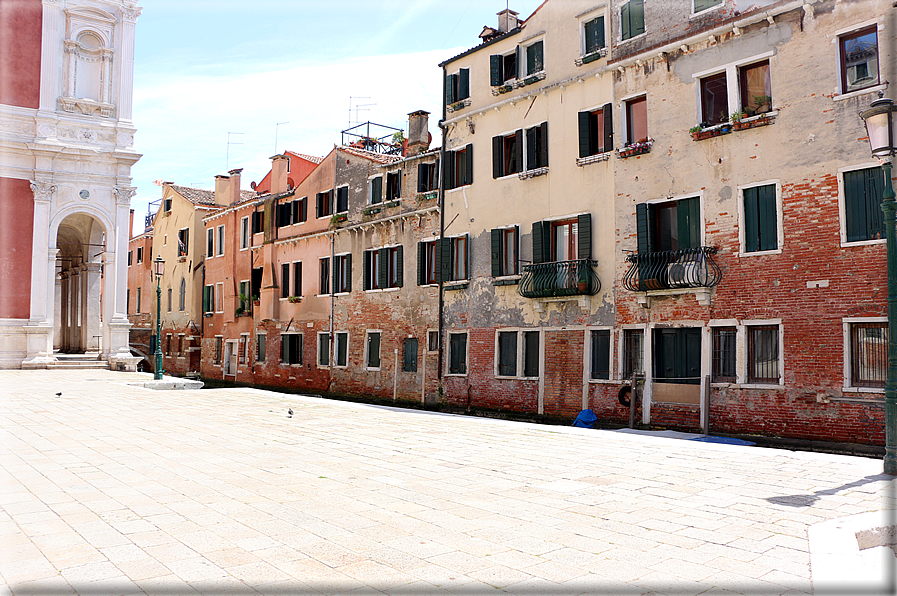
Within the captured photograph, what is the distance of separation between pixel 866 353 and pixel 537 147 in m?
10.3

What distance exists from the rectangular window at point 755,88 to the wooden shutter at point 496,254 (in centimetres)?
780

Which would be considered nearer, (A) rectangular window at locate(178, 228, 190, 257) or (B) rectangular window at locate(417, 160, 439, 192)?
(B) rectangular window at locate(417, 160, 439, 192)

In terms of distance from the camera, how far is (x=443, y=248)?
888 inches

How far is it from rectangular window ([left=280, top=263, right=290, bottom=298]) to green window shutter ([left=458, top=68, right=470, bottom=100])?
1272cm

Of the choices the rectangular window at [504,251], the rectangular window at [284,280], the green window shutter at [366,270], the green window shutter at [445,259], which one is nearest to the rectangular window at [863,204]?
the rectangular window at [504,251]

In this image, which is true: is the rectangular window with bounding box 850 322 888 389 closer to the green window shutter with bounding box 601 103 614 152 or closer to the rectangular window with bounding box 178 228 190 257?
the green window shutter with bounding box 601 103 614 152

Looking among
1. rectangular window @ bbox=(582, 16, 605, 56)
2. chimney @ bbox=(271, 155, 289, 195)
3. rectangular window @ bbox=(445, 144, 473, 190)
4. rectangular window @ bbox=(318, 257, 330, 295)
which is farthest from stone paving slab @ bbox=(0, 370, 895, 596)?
chimney @ bbox=(271, 155, 289, 195)

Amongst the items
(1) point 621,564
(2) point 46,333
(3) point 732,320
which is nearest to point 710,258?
(3) point 732,320

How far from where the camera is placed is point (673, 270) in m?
15.7

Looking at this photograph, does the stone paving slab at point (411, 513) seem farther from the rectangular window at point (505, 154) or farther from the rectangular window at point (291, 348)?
the rectangular window at point (291, 348)

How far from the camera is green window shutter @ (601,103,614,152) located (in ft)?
58.5

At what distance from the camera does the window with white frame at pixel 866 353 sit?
41.5ft

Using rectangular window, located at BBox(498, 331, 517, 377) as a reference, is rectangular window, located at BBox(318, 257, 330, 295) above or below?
above

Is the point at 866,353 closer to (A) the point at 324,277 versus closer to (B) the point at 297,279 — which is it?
(A) the point at 324,277
